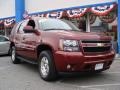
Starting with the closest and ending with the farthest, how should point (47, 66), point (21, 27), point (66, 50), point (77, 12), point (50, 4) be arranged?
point (66, 50) < point (47, 66) < point (21, 27) < point (77, 12) < point (50, 4)

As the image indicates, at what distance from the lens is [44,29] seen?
8.62 meters

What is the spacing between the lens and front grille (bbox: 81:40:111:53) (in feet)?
24.4

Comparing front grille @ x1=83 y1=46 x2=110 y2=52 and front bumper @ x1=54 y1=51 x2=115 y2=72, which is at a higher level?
front grille @ x1=83 y1=46 x2=110 y2=52

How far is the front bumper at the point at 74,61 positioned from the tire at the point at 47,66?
0.24 metres

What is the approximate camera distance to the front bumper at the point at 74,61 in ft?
23.7

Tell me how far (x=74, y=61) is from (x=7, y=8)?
1743 centimetres

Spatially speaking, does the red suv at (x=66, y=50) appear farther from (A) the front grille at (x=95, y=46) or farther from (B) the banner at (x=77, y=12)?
(B) the banner at (x=77, y=12)

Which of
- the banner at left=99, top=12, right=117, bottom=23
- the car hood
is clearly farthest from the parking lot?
the banner at left=99, top=12, right=117, bottom=23

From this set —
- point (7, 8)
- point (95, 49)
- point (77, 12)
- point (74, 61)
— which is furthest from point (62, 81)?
point (7, 8)

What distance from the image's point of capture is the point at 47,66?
7.95m

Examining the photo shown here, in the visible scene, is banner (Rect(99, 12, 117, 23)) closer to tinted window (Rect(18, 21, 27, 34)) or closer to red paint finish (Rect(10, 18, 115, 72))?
tinted window (Rect(18, 21, 27, 34))

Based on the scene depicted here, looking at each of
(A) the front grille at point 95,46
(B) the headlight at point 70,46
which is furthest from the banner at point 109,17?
(B) the headlight at point 70,46

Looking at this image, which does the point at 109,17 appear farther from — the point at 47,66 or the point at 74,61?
the point at 74,61

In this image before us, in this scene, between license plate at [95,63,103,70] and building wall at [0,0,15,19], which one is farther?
building wall at [0,0,15,19]
